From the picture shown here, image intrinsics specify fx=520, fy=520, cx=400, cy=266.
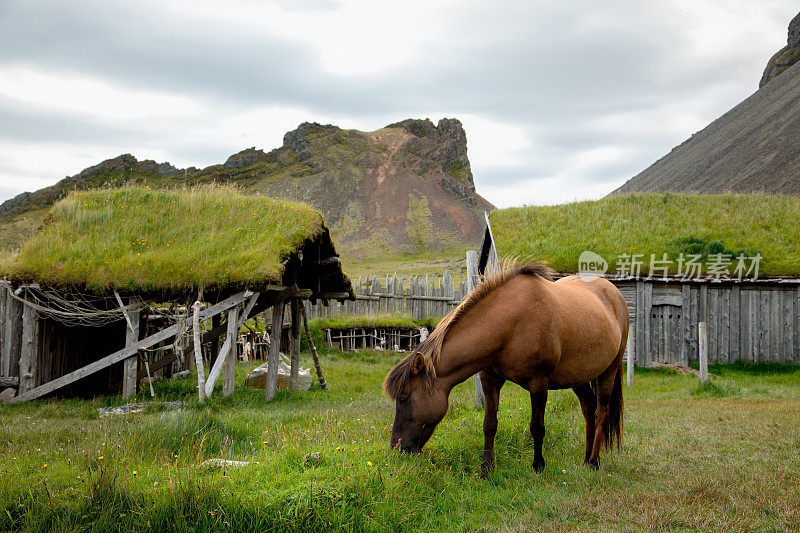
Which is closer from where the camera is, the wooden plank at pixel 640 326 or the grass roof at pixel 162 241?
the grass roof at pixel 162 241

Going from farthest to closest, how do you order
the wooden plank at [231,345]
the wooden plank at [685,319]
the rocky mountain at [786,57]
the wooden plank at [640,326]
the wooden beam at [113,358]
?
1. the rocky mountain at [786,57]
2. the wooden plank at [640,326]
3. the wooden plank at [685,319]
4. the wooden plank at [231,345]
5. the wooden beam at [113,358]

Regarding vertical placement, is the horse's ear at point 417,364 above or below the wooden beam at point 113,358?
above

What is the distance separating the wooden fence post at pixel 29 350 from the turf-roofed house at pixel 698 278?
449 inches

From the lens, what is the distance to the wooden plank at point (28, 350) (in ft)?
32.9

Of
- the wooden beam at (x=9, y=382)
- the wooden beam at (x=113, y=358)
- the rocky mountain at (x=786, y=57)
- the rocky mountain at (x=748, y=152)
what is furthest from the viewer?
the rocky mountain at (x=786, y=57)

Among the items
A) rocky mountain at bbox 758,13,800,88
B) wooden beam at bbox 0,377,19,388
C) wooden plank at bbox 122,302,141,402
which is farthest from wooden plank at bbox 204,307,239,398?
rocky mountain at bbox 758,13,800,88

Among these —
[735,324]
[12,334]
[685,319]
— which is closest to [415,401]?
[12,334]

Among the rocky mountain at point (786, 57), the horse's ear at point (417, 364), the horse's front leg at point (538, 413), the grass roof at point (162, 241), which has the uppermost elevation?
the rocky mountain at point (786, 57)

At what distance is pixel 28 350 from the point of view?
10102 mm

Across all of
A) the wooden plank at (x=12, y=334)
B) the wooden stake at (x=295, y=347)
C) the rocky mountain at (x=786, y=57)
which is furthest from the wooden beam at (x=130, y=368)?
the rocky mountain at (x=786, y=57)

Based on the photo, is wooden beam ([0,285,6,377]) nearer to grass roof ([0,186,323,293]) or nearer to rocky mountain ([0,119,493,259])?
grass roof ([0,186,323,293])

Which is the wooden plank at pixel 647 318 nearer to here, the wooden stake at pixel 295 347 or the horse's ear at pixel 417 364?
the wooden stake at pixel 295 347

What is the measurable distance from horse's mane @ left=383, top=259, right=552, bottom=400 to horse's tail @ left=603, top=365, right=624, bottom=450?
7.00 feet

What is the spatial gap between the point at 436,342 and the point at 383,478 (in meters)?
1.30
